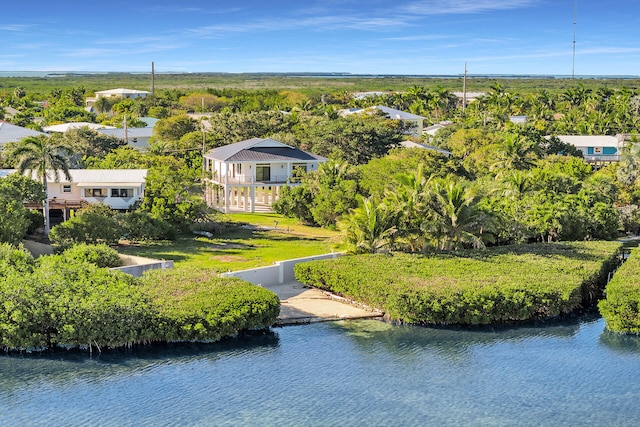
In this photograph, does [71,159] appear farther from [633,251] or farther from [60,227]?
[633,251]

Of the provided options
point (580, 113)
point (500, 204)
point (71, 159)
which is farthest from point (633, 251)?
point (580, 113)

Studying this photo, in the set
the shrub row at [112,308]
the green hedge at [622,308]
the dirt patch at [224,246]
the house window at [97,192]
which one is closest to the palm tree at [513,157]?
the dirt patch at [224,246]

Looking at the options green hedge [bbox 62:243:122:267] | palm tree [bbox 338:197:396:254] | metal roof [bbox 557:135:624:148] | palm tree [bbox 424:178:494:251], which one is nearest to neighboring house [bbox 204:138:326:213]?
palm tree [bbox 338:197:396:254]

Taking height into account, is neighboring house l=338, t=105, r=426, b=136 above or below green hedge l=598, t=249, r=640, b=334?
above

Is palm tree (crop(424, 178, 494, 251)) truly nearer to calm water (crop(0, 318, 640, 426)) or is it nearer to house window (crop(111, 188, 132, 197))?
calm water (crop(0, 318, 640, 426))

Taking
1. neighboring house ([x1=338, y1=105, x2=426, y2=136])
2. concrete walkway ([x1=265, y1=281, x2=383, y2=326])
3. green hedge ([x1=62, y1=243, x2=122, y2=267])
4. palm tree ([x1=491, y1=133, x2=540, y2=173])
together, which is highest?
neighboring house ([x1=338, y1=105, x2=426, y2=136])

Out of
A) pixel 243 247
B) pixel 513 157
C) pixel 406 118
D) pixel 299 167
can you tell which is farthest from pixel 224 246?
pixel 406 118

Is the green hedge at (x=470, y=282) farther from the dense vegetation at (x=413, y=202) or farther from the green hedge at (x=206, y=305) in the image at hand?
the green hedge at (x=206, y=305)
